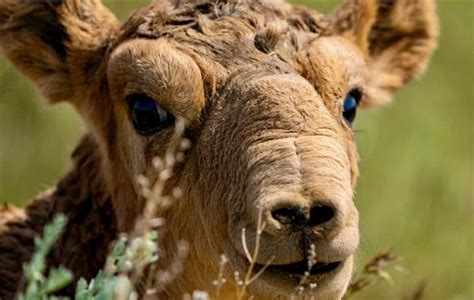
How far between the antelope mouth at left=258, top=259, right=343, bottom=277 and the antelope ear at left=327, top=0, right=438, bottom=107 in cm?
253

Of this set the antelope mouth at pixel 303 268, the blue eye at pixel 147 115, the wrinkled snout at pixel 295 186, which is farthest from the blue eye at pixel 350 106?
the antelope mouth at pixel 303 268

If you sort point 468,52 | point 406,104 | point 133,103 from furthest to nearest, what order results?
point 468,52 < point 406,104 < point 133,103

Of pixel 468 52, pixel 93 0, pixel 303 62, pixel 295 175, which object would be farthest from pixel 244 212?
pixel 468 52

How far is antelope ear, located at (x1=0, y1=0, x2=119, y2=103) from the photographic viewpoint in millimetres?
9055

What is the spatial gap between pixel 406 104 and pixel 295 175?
10067mm

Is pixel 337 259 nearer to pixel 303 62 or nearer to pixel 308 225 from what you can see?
pixel 308 225

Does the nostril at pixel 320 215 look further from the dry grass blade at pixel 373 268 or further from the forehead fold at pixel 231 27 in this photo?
the forehead fold at pixel 231 27

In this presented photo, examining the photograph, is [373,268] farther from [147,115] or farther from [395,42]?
[395,42]

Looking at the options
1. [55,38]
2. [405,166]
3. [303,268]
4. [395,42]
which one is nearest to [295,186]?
[303,268]

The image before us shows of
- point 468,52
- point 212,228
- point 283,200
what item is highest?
point 283,200

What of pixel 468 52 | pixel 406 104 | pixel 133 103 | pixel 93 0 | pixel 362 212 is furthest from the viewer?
pixel 468 52

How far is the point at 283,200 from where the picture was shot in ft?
22.5

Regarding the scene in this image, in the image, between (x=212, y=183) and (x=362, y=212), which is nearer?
(x=212, y=183)

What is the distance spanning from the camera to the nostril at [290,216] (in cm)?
689
